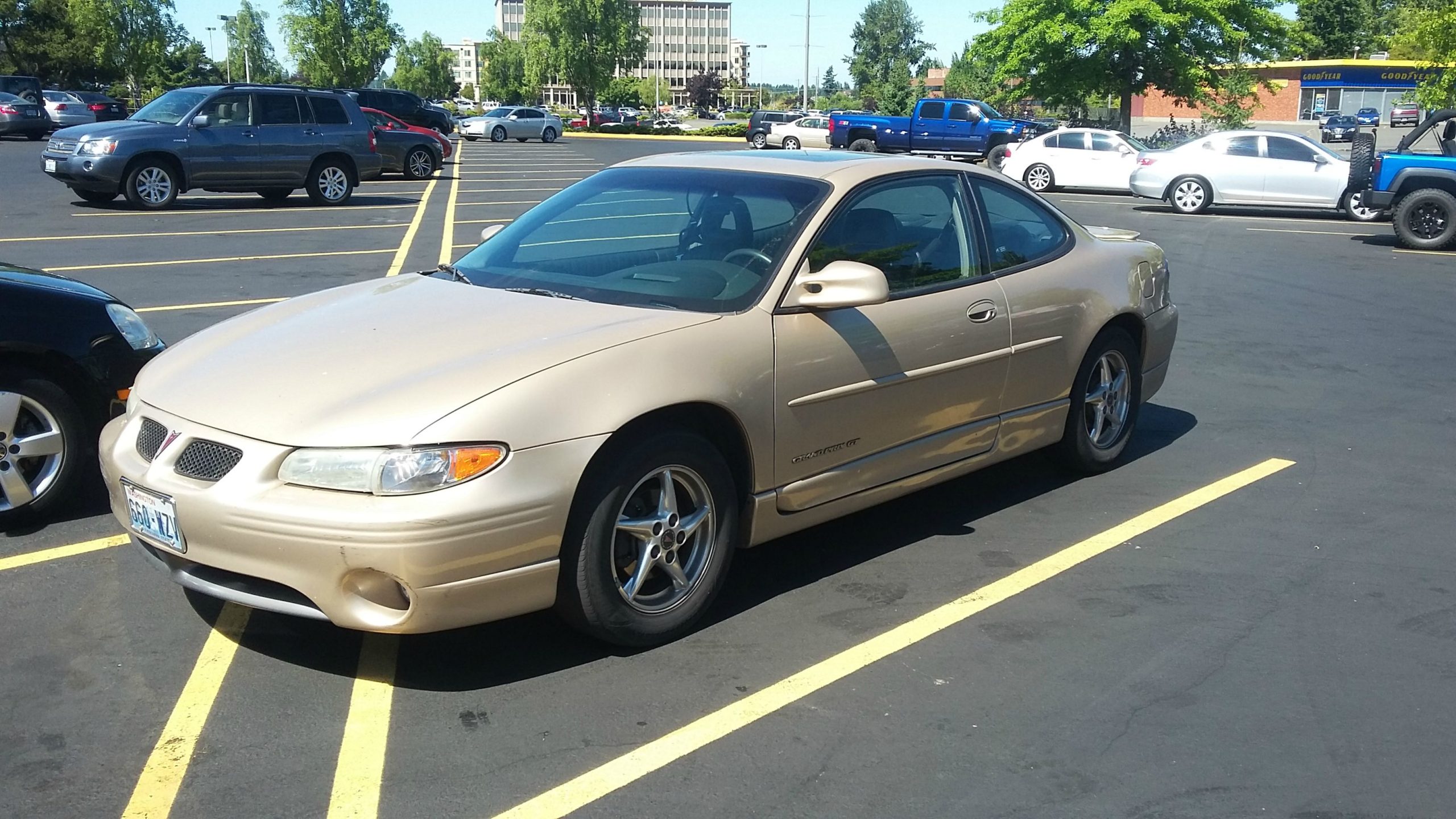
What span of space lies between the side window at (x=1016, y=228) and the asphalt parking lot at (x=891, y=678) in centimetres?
114

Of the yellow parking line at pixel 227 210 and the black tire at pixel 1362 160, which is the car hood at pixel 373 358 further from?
the black tire at pixel 1362 160

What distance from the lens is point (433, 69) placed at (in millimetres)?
127062

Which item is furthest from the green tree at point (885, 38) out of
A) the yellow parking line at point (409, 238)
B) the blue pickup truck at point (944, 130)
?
the yellow parking line at point (409, 238)

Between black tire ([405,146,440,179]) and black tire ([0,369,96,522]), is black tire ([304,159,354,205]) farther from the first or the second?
black tire ([0,369,96,522])

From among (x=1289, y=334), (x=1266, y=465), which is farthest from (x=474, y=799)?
(x=1289, y=334)

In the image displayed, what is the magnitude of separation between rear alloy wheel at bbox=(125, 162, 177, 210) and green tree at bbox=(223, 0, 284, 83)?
10092cm

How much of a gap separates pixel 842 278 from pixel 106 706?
267 cm

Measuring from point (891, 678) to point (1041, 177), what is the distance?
23.6 m

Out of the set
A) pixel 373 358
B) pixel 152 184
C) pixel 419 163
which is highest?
pixel 419 163

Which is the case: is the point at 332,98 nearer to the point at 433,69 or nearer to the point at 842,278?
the point at 842,278

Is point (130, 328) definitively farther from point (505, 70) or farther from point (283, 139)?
point (505, 70)

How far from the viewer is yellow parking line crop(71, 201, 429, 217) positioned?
17234 millimetres

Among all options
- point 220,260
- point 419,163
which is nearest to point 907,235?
point 220,260

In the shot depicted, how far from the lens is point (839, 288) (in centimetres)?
436
